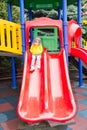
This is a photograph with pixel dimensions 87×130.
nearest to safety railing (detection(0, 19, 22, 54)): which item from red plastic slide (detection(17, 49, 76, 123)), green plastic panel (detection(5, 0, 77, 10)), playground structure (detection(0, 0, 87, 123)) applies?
playground structure (detection(0, 0, 87, 123))

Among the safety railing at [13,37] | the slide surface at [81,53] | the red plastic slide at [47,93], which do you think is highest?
the safety railing at [13,37]

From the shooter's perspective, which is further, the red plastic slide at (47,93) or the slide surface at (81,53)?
the slide surface at (81,53)

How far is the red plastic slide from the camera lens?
5.31 meters

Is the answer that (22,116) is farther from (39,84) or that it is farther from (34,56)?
(34,56)

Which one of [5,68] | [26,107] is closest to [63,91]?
[26,107]

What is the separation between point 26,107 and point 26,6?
541 cm

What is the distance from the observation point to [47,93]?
5883 mm

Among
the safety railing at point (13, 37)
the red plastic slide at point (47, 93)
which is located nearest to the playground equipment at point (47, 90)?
the red plastic slide at point (47, 93)

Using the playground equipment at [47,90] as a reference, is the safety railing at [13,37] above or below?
above

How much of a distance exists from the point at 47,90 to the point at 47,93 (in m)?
0.12

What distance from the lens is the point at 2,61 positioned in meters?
11.8

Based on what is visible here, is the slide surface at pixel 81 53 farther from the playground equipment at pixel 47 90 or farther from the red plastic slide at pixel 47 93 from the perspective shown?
the red plastic slide at pixel 47 93

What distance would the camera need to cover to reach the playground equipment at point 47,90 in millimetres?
5332

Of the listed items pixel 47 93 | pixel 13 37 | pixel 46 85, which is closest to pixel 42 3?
pixel 13 37
